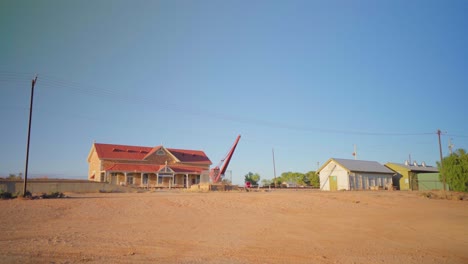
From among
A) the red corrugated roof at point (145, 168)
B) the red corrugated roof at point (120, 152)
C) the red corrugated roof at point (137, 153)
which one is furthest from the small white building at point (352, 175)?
the red corrugated roof at point (120, 152)

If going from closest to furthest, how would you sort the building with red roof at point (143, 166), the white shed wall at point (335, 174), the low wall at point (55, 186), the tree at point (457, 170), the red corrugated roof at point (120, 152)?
the low wall at point (55, 186) → the tree at point (457, 170) → the white shed wall at point (335, 174) → the building with red roof at point (143, 166) → the red corrugated roof at point (120, 152)

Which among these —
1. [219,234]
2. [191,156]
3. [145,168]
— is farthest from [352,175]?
[219,234]

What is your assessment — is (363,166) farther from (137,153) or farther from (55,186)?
(55,186)

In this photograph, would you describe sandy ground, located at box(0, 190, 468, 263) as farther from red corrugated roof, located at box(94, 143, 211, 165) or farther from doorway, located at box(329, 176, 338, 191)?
red corrugated roof, located at box(94, 143, 211, 165)

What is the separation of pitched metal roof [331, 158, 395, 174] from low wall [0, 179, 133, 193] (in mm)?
28268

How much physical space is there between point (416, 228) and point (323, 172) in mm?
34189

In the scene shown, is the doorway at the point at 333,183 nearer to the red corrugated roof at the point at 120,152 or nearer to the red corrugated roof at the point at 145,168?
the red corrugated roof at the point at 145,168

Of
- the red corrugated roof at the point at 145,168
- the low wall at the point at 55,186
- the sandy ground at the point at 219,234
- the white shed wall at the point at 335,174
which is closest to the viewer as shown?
the sandy ground at the point at 219,234

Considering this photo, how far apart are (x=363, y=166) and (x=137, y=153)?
35249 millimetres

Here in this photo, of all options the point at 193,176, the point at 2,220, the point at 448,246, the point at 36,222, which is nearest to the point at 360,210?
the point at 448,246

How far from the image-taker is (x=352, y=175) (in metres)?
42.6

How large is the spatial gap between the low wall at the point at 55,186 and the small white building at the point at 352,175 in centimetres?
2711

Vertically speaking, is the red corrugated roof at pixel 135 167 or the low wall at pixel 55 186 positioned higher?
the red corrugated roof at pixel 135 167

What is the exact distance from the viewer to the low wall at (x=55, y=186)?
26.3 m
